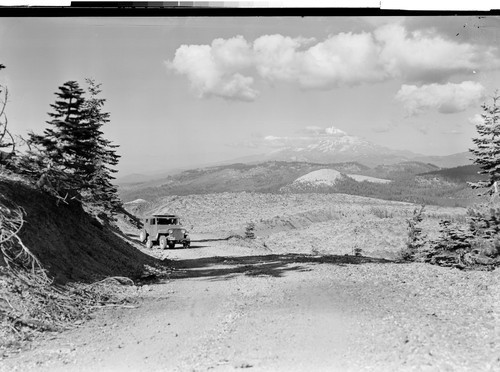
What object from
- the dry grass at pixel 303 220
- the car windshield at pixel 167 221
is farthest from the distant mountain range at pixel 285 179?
the car windshield at pixel 167 221

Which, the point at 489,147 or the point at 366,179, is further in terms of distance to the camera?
the point at 366,179

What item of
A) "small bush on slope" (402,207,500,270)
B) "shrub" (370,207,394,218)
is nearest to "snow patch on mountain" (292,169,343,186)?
"shrub" (370,207,394,218)

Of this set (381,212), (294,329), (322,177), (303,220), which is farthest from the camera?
(322,177)

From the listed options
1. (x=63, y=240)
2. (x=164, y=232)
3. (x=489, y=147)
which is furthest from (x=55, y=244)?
(x=489, y=147)

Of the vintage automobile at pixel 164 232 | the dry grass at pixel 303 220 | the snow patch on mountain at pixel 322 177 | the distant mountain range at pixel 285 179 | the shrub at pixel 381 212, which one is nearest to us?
the vintage automobile at pixel 164 232

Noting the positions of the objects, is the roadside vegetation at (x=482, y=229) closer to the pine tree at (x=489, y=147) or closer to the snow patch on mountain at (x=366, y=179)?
the pine tree at (x=489, y=147)

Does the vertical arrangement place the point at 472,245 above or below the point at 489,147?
below

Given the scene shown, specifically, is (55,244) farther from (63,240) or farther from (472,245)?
(472,245)
